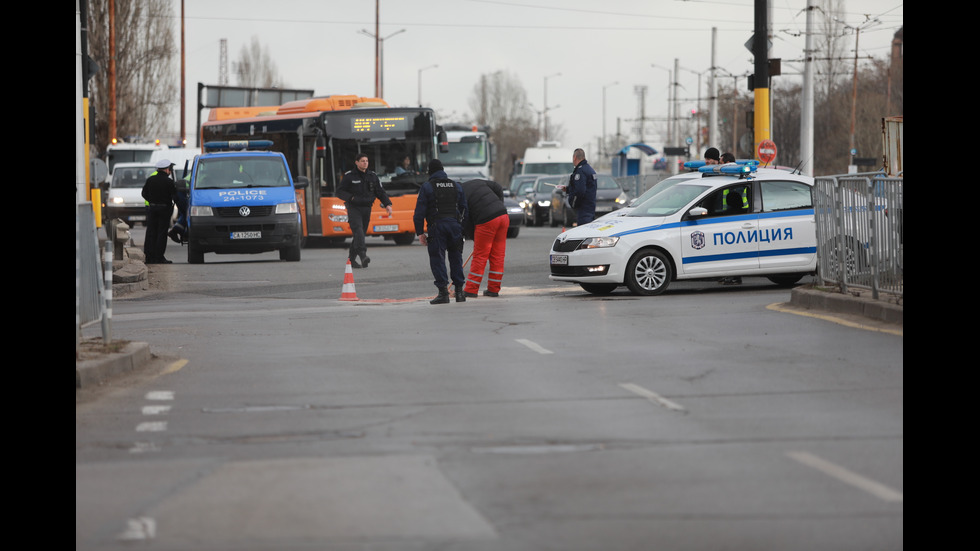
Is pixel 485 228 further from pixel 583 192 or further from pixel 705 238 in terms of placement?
pixel 583 192

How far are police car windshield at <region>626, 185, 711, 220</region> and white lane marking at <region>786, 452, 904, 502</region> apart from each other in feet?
37.2

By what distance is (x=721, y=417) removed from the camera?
8391 mm

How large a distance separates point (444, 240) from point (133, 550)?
492 inches

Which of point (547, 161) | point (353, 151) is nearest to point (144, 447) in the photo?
point (353, 151)

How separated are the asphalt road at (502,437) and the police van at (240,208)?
1117 centimetres

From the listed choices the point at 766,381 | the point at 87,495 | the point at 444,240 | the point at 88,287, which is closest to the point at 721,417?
the point at 766,381

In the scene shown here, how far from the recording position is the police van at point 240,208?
86.0ft

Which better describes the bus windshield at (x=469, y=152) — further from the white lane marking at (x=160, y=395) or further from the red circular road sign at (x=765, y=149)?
the white lane marking at (x=160, y=395)

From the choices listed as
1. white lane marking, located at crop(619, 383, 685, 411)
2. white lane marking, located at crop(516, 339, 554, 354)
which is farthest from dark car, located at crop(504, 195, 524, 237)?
white lane marking, located at crop(619, 383, 685, 411)

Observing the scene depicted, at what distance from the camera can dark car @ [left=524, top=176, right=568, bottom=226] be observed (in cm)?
4697

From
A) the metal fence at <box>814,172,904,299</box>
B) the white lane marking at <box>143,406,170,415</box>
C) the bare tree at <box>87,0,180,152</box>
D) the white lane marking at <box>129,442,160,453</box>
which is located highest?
the bare tree at <box>87,0,180,152</box>

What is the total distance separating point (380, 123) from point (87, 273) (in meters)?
21.5

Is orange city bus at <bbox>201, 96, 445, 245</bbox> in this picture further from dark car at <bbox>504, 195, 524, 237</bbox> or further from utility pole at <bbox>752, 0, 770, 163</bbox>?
utility pole at <bbox>752, 0, 770, 163</bbox>
